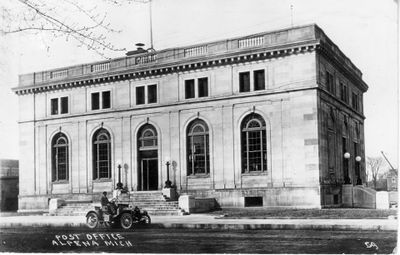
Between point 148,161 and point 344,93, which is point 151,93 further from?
point 344,93

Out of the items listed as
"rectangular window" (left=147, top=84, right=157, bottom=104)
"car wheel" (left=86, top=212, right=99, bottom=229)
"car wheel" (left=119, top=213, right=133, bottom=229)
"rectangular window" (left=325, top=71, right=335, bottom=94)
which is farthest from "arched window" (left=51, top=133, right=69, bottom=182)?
"rectangular window" (left=325, top=71, right=335, bottom=94)

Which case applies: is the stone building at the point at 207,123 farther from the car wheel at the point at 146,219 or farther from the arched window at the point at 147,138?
the car wheel at the point at 146,219

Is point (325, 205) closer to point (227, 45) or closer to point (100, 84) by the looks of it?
point (227, 45)

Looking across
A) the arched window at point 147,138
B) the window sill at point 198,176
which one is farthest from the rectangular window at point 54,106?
the window sill at point 198,176

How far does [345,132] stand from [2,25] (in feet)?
88.6

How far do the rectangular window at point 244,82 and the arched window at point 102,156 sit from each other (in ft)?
32.7

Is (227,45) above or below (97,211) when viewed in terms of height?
above

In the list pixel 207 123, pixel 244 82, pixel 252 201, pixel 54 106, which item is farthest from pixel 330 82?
pixel 54 106

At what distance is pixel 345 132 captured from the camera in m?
37.6

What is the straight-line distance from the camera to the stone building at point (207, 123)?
32.2m

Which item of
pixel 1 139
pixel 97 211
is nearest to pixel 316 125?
pixel 97 211

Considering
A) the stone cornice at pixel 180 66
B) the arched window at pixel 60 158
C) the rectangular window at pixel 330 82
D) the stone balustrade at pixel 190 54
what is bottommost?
the arched window at pixel 60 158

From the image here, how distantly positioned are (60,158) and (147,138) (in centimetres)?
682

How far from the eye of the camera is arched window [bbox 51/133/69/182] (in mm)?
38906
